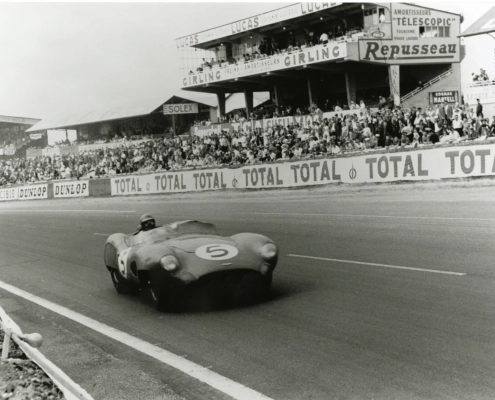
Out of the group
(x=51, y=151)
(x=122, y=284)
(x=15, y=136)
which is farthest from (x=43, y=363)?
(x=51, y=151)

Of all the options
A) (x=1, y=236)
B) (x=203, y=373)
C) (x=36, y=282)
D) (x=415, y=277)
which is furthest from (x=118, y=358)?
(x=1, y=236)

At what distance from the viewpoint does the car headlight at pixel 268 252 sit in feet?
19.2

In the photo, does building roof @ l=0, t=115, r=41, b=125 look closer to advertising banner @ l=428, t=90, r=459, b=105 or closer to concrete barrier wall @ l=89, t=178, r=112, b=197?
concrete barrier wall @ l=89, t=178, r=112, b=197

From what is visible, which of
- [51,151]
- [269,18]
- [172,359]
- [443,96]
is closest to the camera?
[172,359]

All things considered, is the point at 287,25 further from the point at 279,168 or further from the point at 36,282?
the point at 36,282

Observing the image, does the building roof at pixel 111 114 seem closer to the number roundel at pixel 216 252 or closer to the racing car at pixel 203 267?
the racing car at pixel 203 267

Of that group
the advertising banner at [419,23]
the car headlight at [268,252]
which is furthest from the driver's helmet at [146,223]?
the advertising banner at [419,23]

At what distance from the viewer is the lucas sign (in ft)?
71.6

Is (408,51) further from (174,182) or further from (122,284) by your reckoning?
(122,284)

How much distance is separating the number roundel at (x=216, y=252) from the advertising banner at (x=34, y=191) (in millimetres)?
24460

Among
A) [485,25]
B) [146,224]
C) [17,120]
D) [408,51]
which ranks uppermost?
[408,51]

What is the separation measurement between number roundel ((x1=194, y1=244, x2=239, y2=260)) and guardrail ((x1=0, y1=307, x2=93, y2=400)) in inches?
71.9

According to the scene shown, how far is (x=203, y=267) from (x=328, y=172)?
12.0 metres

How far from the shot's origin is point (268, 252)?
5867mm
